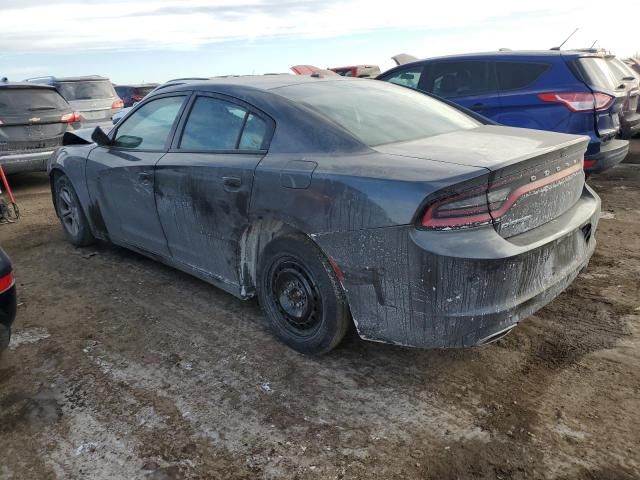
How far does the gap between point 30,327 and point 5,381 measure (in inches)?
27.2

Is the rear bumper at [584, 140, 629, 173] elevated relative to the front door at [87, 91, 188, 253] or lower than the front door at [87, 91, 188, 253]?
lower

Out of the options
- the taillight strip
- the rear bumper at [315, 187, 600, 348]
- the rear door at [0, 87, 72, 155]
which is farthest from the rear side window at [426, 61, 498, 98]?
the rear door at [0, 87, 72, 155]

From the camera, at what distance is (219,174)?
128 inches

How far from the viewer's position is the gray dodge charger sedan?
93.7 inches

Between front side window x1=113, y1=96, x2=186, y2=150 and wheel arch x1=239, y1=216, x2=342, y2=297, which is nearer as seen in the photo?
wheel arch x1=239, y1=216, x2=342, y2=297

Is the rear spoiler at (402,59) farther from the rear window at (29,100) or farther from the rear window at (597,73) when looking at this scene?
the rear window at (29,100)

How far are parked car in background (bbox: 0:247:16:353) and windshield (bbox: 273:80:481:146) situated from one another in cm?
184

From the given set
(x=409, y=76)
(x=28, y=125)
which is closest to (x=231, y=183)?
(x=409, y=76)

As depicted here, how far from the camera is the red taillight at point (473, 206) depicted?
234 cm

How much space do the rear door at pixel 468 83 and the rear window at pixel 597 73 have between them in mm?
916

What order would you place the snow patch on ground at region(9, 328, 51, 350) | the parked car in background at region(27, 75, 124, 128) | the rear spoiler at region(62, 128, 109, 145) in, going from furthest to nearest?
1. the parked car in background at region(27, 75, 124, 128)
2. the rear spoiler at region(62, 128, 109, 145)
3. the snow patch on ground at region(9, 328, 51, 350)

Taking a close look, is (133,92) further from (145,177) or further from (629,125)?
(629,125)

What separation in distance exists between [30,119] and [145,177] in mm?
4768

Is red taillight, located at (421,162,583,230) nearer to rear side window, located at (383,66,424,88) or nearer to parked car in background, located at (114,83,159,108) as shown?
rear side window, located at (383,66,424,88)
